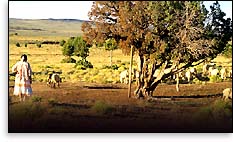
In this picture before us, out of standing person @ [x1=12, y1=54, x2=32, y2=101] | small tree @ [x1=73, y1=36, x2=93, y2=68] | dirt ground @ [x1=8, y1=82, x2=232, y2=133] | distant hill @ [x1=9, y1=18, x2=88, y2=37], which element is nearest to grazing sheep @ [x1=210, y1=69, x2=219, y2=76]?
dirt ground @ [x1=8, y1=82, x2=232, y2=133]

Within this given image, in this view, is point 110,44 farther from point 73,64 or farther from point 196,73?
point 196,73

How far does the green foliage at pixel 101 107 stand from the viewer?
13.4 feet

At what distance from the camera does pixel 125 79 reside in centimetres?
421

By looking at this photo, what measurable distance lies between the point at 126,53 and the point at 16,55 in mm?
961

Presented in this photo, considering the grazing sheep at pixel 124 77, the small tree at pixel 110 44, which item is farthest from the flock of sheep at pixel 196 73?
the small tree at pixel 110 44

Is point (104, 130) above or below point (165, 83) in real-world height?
below

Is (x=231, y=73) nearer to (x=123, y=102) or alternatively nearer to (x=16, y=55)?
(x=123, y=102)

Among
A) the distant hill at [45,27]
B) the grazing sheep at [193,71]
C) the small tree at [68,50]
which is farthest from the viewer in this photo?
the grazing sheep at [193,71]

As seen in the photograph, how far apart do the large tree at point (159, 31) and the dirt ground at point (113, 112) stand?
0.55 feet

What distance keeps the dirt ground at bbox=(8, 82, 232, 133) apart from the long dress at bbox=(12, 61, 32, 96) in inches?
2.0

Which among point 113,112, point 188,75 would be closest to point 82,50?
point 113,112

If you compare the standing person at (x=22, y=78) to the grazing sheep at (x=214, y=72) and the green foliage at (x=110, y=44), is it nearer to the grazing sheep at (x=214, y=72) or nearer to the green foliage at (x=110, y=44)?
the green foliage at (x=110, y=44)

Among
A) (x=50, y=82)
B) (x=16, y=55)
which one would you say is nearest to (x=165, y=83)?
(x=50, y=82)

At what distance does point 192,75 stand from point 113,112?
804 millimetres
